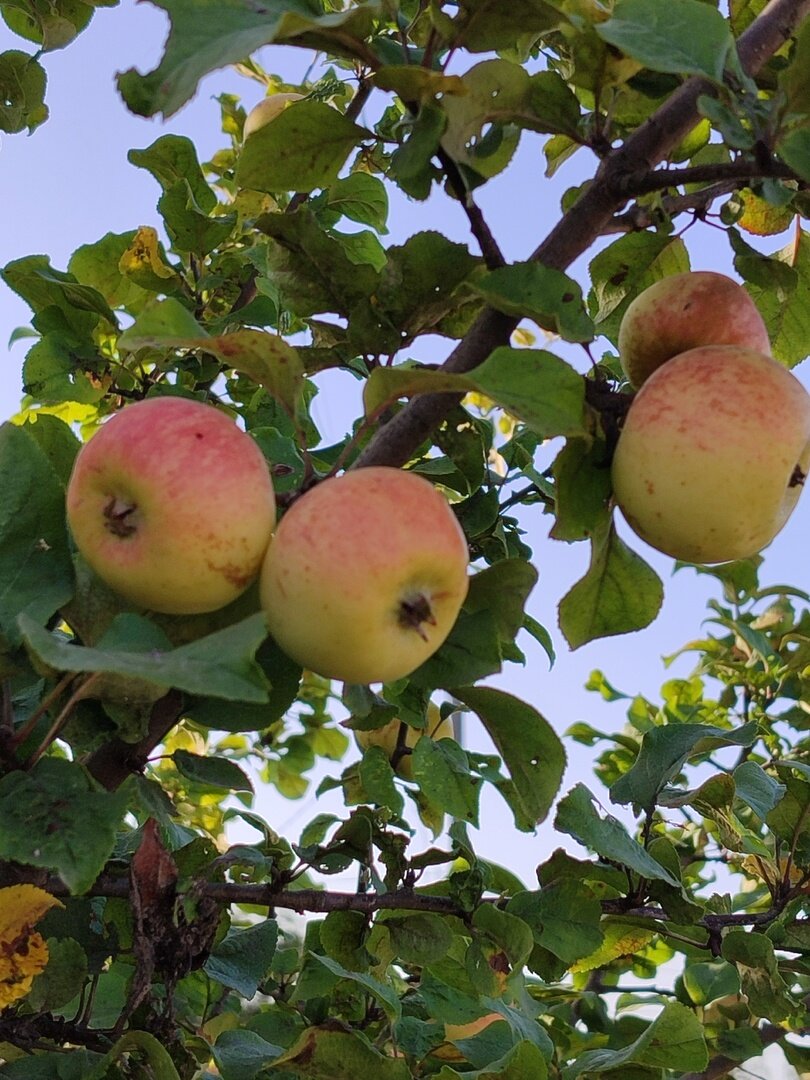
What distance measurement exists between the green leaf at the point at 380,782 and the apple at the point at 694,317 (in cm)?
69

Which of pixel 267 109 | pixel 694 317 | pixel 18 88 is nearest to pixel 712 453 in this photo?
pixel 694 317

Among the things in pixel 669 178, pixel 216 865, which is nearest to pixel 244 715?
pixel 216 865

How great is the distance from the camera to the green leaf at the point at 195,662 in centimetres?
72

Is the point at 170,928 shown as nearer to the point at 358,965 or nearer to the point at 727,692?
the point at 358,965

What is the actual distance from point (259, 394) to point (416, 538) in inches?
36.1

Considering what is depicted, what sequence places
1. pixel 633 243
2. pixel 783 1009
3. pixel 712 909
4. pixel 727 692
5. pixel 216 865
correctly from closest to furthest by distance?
1. pixel 216 865
2. pixel 633 243
3. pixel 783 1009
4. pixel 712 909
5. pixel 727 692

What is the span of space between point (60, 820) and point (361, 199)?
124 centimetres

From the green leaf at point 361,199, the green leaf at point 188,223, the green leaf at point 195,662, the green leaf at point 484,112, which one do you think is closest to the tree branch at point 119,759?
the green leaf at point 195,662

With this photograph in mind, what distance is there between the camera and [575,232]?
111 centimetres

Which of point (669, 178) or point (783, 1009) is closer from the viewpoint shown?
point (669, 178)

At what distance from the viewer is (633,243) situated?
1339 millimetres

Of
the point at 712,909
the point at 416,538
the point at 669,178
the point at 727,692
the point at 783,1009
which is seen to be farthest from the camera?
the point at 727,692

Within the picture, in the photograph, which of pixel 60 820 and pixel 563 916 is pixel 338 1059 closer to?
pixel 563 916

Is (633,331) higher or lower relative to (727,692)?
higher
